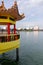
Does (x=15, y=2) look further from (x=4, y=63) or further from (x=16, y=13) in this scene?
(x=4, y=63)

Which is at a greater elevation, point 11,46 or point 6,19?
point 6,19

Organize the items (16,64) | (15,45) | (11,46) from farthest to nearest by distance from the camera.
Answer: (16,64), (15,45), (11,46)

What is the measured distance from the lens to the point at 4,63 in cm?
2025

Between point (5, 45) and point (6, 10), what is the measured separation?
146 inches

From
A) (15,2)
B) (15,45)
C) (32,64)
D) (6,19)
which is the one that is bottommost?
(32,64)

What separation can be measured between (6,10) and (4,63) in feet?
22.4

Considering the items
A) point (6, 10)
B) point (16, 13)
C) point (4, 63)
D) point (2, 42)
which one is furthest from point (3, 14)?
point (4, 63)

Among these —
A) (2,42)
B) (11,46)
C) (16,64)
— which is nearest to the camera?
(2,42)

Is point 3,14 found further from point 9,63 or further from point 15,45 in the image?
point 9,63

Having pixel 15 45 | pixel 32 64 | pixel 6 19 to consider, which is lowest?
pixel 32 64

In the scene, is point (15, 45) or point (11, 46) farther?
point (15, 45)

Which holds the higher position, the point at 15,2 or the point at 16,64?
the point at 15,2

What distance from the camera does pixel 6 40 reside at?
1741 centimetres

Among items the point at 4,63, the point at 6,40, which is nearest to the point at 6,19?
the point at 6,40
